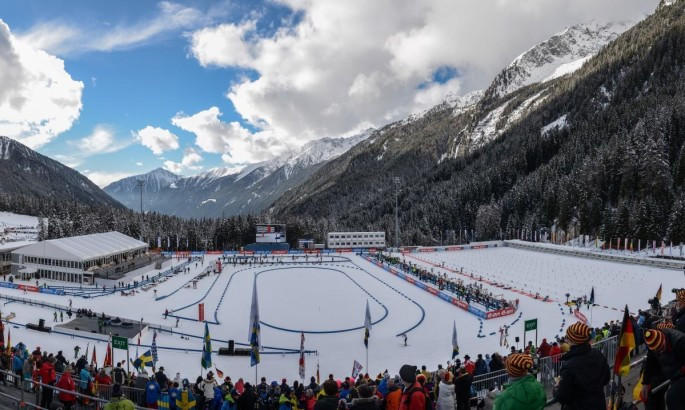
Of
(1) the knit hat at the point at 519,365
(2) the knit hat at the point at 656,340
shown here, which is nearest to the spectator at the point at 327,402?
(1) the knit hat at the point at 519,365

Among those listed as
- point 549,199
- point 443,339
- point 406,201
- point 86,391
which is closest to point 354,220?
point 406,201

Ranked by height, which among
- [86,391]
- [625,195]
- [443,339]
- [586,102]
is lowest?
[443,339]

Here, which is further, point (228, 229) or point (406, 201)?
point (406, 201)

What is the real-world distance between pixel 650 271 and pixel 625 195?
30.7 meters

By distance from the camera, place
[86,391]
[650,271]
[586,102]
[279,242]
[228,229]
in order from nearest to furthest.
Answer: [86,391], [650,271], [279,242], [228,229], [586,102]

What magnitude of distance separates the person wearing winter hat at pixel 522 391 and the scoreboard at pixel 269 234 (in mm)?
80917

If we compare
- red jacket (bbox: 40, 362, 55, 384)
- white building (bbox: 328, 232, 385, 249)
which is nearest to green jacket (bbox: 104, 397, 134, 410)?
red jacket (bbox: 40, 362, 55, 384)

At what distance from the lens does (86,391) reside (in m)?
11.7

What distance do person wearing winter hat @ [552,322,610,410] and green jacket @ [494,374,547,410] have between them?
0.31 m

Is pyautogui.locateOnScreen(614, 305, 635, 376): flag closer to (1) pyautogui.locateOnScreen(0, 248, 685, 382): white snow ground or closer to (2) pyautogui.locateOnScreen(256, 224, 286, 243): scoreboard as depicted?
(1) pyautogui.locateOnScreen(0, 248, 685, 382): white snow ground

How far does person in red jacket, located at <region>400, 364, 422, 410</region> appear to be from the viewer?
5.62 meters

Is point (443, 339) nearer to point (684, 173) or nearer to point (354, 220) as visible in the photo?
point (684, 173)

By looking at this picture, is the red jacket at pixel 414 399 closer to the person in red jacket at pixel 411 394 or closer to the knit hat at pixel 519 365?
the person in red jacket at pixel 411 394

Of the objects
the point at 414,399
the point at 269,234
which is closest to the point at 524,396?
the point at 414,399
